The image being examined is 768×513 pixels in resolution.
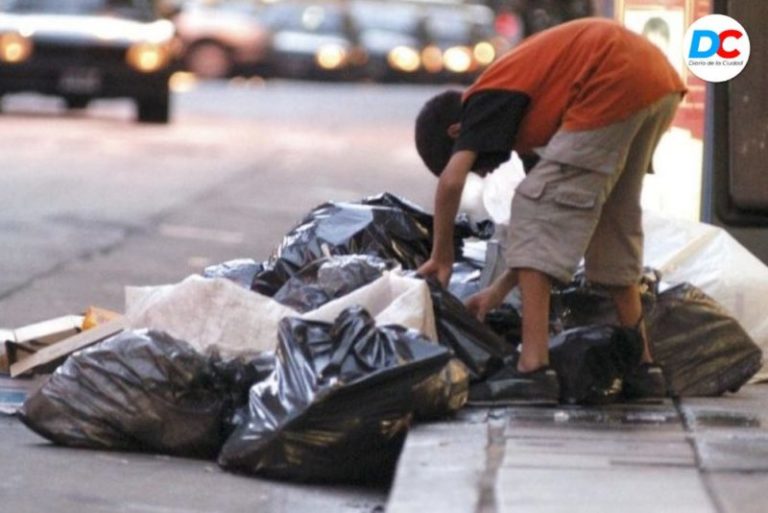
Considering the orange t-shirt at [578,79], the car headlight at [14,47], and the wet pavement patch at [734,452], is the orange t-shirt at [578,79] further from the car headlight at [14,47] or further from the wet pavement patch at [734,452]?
the car headlight at [14,47]

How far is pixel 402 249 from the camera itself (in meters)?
8.20

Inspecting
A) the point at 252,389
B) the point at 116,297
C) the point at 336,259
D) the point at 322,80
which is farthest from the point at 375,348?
the point at 322,80

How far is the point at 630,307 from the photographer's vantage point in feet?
24.0

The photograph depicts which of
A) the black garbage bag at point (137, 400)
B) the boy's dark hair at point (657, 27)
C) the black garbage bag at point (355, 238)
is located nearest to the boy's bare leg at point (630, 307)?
the black garbage bag at point (355, 238)

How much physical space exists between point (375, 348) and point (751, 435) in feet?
3.98

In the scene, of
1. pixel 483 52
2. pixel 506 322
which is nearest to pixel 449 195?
pixel 506 322

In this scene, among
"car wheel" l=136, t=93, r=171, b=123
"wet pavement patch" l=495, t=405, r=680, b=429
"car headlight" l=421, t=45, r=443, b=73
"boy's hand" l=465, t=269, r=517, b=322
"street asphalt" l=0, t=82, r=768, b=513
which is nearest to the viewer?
"street asphalt" l=0, t=82, r=768, b=513

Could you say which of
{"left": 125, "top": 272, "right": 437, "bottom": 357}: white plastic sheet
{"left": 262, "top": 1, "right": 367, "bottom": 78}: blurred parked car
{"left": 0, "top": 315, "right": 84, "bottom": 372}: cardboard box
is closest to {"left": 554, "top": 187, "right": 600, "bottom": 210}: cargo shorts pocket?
{"left": 125, "top": 272, "right": 437, "bottom": 357}: white plastic sheet

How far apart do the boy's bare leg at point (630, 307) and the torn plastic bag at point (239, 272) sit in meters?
1.53

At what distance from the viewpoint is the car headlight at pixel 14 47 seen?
2488 cm

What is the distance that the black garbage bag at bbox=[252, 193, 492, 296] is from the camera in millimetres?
8094

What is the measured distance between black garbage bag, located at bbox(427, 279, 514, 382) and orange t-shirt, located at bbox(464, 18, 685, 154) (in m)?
0.62

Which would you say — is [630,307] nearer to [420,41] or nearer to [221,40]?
[221,40]

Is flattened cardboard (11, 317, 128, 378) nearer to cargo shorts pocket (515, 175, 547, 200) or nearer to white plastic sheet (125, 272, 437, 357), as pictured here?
white plastic sheet (125, 272, 437, 357)
